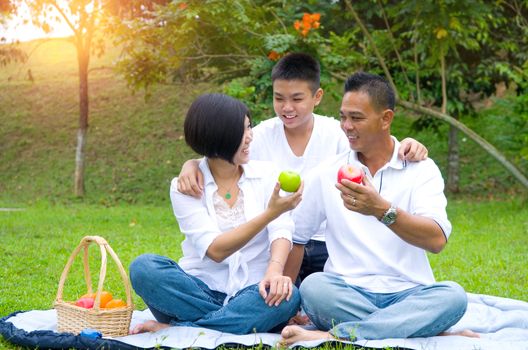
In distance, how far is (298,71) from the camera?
207 inches

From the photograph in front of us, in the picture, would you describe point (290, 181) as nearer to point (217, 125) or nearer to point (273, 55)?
point (217, 125)

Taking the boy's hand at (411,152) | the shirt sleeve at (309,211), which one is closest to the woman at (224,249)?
the shirt sleeve at (309,211)

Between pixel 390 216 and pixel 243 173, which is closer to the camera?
pixel 390 216

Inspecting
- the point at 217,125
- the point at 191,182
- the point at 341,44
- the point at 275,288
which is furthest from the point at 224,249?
the point at 341,44

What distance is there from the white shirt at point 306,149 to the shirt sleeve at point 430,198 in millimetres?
996

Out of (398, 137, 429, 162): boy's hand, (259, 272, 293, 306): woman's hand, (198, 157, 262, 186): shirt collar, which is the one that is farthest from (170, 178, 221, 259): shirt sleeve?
(398, 137, 429, 162): boy's hand

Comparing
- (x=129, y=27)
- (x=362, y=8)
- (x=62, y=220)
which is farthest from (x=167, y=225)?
(x=362, y=8)

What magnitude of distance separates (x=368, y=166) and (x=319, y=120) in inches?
37.7

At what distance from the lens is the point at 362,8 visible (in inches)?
489

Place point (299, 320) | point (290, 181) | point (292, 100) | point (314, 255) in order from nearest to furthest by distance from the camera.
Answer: point (290, 181), point (299, 320), point (292, 100), point (314, 255)

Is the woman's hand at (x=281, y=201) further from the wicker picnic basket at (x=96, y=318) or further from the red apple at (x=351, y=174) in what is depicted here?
the wicker picnic basket at (x=96, y=318)

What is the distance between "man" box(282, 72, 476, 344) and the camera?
423 centimetres

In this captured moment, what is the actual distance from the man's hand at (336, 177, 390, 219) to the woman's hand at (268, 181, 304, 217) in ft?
1.13

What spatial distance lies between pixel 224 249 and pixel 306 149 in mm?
1189
